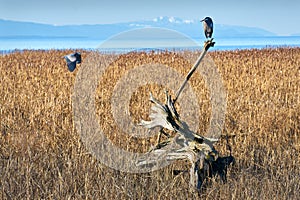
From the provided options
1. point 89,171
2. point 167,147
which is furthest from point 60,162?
point 167,147

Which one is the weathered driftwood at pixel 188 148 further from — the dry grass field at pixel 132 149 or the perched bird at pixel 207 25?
the perched bird at pixel 207 25

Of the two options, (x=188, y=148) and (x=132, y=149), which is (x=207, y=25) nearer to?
(x=188, y=148)

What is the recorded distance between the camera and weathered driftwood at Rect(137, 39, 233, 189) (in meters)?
3.19

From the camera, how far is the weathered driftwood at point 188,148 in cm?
319

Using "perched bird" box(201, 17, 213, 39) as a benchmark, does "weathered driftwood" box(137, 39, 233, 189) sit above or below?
below

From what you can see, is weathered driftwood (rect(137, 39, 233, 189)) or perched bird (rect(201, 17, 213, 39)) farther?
weathered driftwood (rect(137, 39, 233, 189))

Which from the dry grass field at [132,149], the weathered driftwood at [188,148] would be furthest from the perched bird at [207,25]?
the dry grass field at [132,149]

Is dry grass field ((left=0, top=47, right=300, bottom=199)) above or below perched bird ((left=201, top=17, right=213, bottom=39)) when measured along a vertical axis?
below

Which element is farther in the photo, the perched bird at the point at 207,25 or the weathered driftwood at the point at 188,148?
the weathered driftwood at the point at 188,148

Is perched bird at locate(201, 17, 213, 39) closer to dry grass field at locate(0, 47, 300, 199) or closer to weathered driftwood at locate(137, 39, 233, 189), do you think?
weathered driftwood at locate(137, 39, 233, 189)

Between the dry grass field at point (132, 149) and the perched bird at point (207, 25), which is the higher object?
the perched bird at point (207, 25)

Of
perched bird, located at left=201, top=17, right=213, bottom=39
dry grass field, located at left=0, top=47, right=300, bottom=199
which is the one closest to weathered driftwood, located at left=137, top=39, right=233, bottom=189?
dry grass field, located at left=0, top=47, right=300, bottom=199

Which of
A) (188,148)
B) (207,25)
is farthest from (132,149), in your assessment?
(207,25)

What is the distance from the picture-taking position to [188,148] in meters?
3.24
